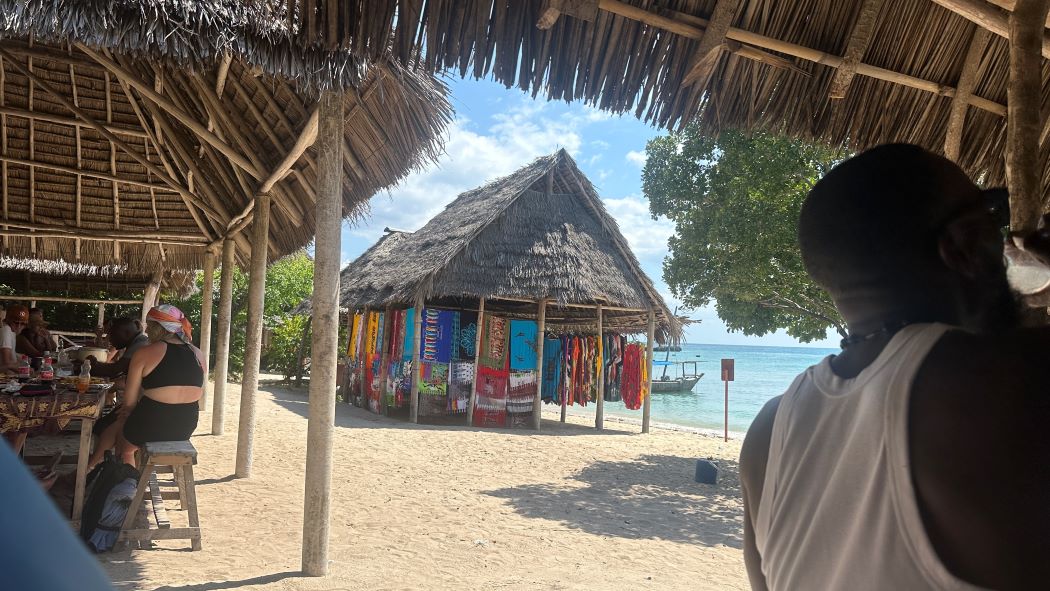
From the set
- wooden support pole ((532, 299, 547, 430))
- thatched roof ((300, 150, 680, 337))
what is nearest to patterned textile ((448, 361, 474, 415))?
wooden support pole ((532, 299, 547, 430))

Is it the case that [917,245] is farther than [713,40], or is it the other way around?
[713,40]

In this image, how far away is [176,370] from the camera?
4.64 m

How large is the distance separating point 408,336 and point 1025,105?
10.7 m

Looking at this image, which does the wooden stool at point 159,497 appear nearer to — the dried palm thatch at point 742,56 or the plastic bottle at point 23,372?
the plastic bottle at point 23,372

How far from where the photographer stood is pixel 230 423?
32.7ft

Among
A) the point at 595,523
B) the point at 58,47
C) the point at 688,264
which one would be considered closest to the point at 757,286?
the point at 688,264

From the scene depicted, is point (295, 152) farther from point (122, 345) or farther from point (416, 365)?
point (416, 365)

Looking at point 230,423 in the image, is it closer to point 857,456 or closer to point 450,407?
point 450,407

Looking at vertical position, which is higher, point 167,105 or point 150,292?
point 167,105

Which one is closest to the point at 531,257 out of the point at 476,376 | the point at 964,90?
the point at 476,376

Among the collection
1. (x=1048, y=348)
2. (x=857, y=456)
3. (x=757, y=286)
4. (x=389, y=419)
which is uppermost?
(x=757, y=286)

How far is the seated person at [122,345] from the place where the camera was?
578 cm

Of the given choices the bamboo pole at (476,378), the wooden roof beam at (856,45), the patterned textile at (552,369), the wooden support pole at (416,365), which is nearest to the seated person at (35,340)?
the wooden support pole at (416,365)

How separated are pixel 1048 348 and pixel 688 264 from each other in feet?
34.0
